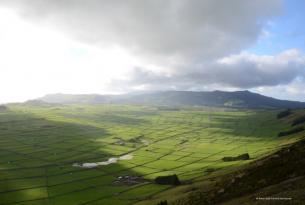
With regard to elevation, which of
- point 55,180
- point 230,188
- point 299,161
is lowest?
point 55,180

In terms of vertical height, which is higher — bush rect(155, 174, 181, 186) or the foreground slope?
the foreground slope

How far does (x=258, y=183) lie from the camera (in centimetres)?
4634

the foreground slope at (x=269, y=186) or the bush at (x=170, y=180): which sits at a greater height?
the foreground slope at (x=269, y=186)

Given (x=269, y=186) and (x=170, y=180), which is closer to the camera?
(x=269, y=186)

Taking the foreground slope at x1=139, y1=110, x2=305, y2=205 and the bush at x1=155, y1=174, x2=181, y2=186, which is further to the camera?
the bush at x1=155, y1=174, x2=181, y2=186

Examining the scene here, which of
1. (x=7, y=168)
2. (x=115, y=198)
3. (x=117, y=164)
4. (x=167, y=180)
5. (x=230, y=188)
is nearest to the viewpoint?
(x=230, y=188)

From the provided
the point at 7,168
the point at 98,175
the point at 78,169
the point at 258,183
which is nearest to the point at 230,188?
the point at 258,183

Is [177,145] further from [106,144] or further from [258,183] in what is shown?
[258,183]

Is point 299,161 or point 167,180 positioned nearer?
point 299,161

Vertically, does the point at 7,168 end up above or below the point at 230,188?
below

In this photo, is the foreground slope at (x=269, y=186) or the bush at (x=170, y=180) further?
the bush at (x=170, y=180)

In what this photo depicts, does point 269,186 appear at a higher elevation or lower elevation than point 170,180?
higher

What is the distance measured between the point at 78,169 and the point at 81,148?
156 ft

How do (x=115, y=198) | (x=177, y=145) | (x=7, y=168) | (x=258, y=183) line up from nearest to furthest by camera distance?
1. (x=258, y=183)
2. (x=115, y=198)
3. (x=7, y=168)
4. (x=177, y=145)
